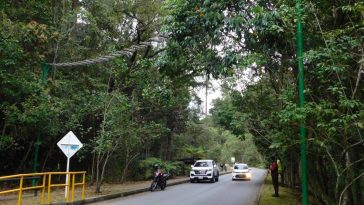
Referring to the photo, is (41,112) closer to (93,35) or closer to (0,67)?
(0,67)

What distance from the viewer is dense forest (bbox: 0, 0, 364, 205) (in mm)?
8812

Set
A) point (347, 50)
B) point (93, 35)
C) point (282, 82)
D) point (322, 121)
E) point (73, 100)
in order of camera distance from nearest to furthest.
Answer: point (322, 121) → point (347, 50) → point (282, 82) → point (73, 100) → point (93, 35)

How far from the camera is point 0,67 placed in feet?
53.6

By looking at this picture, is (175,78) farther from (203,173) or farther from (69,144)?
(203,173)

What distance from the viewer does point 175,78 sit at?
13.8 m

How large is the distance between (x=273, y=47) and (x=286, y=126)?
91.0 inches

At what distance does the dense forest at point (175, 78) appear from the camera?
881 centimetres

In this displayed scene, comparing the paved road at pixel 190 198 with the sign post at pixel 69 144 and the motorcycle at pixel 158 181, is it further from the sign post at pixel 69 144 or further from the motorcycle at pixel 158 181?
the sign post at pixel 69 144

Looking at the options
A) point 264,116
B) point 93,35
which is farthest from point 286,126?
point 93,35

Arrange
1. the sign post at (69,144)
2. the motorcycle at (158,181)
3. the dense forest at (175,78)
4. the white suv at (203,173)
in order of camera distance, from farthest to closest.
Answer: the white suv at (203,173) < the motorcycle at (158,181) < the sign post at (69,144) < the dense forest at (175,78)

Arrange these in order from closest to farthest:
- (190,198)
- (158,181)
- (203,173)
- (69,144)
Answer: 1. (69,144)
2. (190,198)
3. (158,181)
4. (203,173)

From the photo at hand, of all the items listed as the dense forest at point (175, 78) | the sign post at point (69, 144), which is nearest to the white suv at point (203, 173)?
the dense forest at point (175, 78)

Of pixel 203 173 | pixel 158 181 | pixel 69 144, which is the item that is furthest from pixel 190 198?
pixel 203 173

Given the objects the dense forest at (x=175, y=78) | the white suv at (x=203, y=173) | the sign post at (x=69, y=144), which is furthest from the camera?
the white suv at (x=203, y=173)
